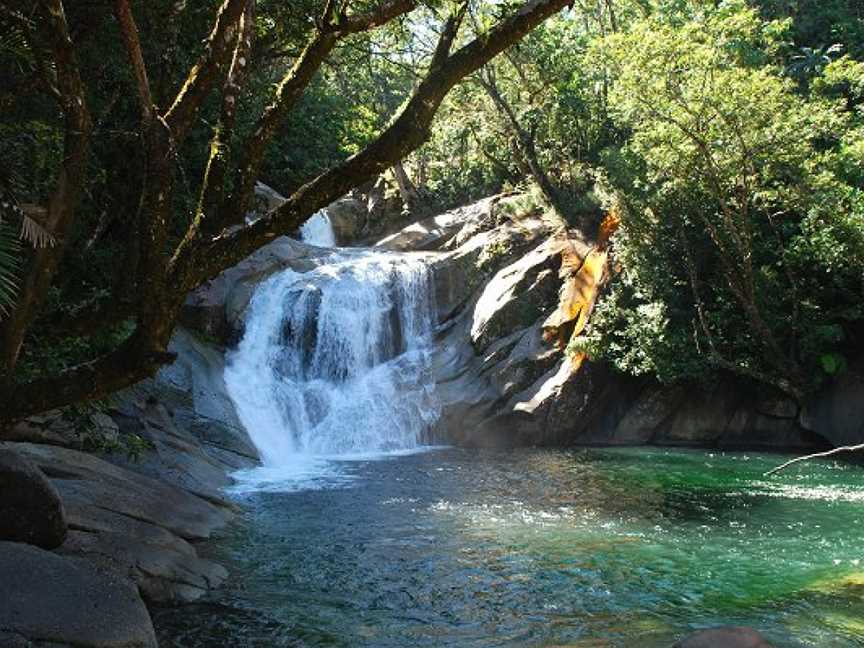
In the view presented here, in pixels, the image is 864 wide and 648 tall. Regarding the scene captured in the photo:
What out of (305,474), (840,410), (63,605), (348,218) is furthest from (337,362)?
(63,605)

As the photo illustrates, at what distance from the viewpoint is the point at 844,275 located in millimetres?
18500

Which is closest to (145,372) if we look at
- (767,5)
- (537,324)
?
(537,324)

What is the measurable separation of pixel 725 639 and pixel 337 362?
17966mm

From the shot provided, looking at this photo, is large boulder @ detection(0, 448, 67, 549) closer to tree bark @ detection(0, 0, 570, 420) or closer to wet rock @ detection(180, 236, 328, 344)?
tree bark @ detection(0, 0, 570, 420)

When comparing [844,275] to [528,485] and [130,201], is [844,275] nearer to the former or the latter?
[528,485]

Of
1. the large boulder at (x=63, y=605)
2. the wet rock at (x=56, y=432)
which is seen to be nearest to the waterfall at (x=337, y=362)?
the wet rock at (x=56, y=432)

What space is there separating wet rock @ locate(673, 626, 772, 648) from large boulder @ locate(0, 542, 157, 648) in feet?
12.5

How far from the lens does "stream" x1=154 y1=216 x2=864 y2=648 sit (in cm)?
768

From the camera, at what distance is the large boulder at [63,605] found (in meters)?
5.50

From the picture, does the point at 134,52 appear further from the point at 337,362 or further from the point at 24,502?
the point at 337,362

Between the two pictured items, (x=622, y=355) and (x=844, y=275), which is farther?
(x=622, y=355)

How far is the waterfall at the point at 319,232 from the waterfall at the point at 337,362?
313 inches

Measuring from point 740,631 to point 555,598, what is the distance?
12.2 ft

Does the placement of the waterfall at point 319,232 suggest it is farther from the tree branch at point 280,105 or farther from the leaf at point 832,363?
the tree branch at point 280,105
